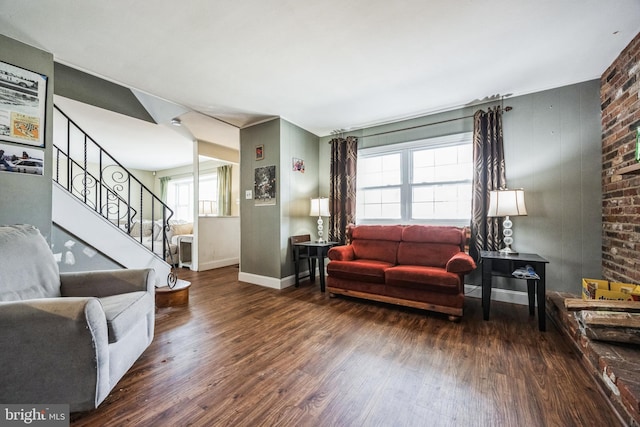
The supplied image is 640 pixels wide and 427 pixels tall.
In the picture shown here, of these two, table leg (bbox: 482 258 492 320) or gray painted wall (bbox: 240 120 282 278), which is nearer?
table leg (bbox: 482 258 492 320)

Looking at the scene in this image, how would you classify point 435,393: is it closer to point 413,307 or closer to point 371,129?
point 413,307

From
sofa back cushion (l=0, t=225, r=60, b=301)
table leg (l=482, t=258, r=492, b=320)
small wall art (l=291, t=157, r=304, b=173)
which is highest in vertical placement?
small wall art (l=291, t=157, r=304, b=173)

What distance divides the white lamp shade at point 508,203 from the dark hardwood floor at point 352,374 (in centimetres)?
108

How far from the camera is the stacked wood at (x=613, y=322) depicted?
152 cm

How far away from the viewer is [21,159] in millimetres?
2148

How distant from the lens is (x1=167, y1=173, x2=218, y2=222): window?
279 inches

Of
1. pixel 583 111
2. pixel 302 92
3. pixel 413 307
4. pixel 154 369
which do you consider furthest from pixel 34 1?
pixel 583 111

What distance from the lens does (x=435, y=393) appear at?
1517 mm

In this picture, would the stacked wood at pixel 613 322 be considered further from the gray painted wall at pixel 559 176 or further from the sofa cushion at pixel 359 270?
the sofa cushion at pixel 359 270

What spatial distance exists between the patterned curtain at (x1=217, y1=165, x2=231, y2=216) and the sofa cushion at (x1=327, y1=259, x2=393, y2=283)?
14.2 feet

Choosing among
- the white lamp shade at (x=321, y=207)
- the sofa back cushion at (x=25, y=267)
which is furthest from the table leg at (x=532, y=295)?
the sofa back cushion at (x=25, y=267)

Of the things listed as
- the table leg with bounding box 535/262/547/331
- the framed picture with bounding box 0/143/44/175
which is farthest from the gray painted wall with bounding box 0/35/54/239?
the table leg with bounding box 535/262/547/331

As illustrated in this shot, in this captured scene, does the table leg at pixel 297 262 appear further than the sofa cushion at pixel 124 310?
Yes

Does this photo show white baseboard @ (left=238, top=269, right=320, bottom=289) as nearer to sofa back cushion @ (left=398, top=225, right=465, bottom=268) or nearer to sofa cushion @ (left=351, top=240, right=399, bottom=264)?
sofa cushion @ (left=351, top=240, right=399, bottom=264)
